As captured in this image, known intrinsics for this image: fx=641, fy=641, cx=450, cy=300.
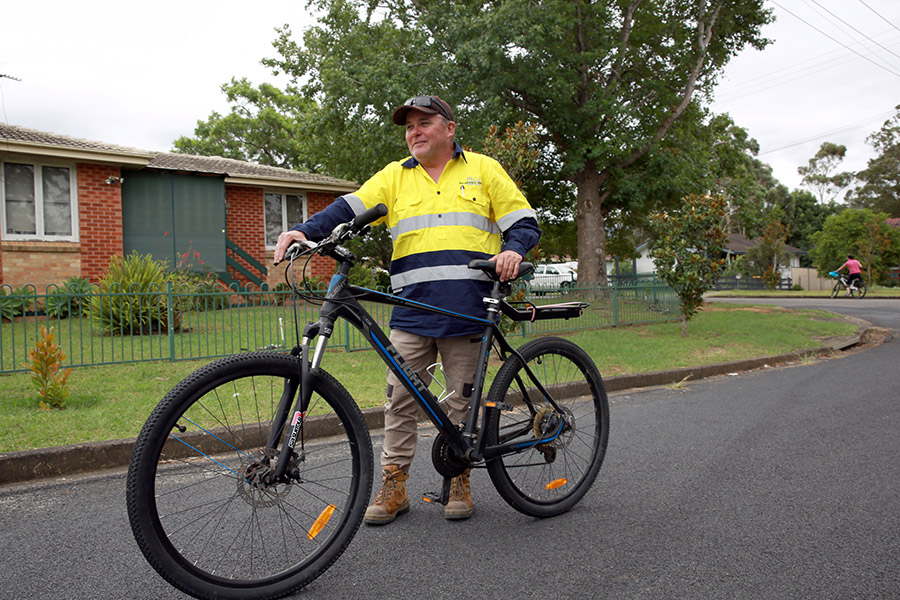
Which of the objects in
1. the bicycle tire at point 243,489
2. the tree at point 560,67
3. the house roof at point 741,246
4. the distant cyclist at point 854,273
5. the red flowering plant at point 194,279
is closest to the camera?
the bicycle tire at point 243,489

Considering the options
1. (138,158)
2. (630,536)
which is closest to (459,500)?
(630,536)

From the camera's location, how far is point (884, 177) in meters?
56.7

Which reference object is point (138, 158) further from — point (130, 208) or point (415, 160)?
point (415, 160)

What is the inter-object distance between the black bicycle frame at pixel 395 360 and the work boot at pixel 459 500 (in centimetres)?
32

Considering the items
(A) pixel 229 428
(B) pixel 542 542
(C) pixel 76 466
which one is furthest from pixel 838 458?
(C) pixel 76 466

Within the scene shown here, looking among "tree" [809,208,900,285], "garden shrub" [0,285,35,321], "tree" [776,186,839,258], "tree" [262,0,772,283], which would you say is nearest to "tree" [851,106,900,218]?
"tree" [776,186,839,258]

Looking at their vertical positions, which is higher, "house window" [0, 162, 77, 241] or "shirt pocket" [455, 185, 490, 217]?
"house window" [0, 162, 77, 241]

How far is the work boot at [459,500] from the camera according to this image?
3238 millimetres

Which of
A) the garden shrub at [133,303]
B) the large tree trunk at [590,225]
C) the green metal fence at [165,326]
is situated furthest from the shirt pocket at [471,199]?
the large tree trunk at [590,225]

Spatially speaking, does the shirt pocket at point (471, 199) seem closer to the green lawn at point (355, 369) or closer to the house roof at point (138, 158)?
the green lawn at point (355, 369)

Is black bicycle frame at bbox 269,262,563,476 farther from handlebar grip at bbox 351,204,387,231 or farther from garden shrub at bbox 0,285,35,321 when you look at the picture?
garden shrub at bbox 0,285,35,321

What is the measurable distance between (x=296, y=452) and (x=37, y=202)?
1415 cm

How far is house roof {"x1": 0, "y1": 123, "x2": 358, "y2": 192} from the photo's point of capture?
517 inches

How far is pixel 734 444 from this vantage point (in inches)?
183
